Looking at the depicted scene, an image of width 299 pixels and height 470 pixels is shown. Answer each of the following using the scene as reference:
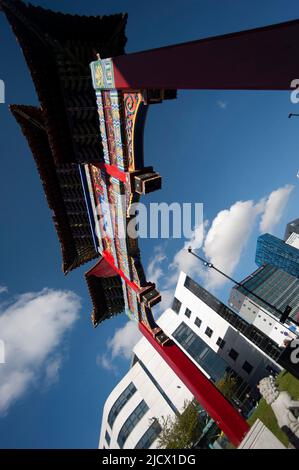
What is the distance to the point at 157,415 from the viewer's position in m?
24.7

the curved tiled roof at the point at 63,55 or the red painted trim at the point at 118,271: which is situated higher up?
the curved tiled roof at the point at 63,55

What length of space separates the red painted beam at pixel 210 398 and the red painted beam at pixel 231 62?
9869 millimetres

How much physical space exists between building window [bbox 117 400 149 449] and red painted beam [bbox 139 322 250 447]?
2016 cm

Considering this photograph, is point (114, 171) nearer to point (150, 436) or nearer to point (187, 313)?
point (150, 436)

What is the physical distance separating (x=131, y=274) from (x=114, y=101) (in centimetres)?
670

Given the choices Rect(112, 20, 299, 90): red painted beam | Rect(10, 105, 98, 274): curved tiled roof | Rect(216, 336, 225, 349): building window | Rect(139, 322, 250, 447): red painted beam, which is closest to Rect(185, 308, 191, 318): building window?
Rect(216, 336, 225, 349): building window

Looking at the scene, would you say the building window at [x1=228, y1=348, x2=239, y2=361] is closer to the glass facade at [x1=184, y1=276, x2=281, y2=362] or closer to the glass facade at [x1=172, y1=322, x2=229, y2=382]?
the glass facade at [x1=172, y1=322, x2=229, y2=382]

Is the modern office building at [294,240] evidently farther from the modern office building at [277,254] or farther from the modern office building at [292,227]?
the modern office building at [292,227]

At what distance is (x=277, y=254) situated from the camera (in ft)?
324

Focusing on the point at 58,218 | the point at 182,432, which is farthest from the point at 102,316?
the point at 182,432

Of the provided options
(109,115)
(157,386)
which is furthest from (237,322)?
(109,115)

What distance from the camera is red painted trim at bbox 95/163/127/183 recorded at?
25.9ft

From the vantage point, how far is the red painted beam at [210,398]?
8.41m

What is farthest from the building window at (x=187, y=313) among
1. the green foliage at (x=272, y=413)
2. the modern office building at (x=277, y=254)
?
the modern office building at (x=277, y=254)
